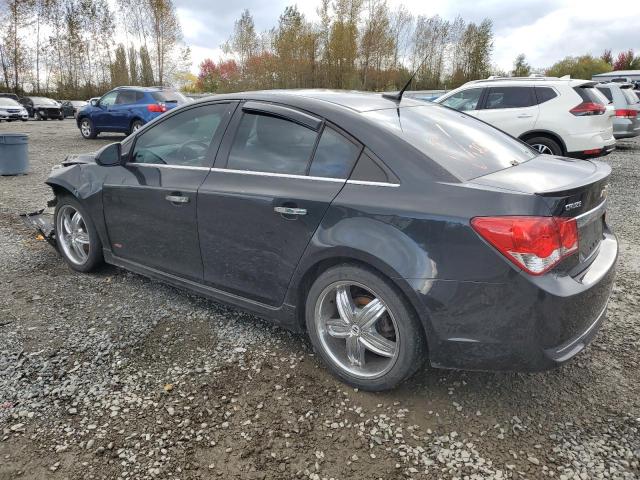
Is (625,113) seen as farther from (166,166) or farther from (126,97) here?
(126,97)

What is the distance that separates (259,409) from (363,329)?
0.68m

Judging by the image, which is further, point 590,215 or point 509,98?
point 509,98

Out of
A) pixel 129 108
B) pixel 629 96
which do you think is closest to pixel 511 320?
pixel 629 96

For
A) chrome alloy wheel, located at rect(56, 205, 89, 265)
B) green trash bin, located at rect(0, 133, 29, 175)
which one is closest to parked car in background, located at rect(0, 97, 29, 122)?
green trash bin, located at rect(0, 133, 29, 175)

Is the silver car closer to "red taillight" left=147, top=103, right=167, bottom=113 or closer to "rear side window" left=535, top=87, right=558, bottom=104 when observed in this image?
"rear side window" left=535, top=87, right=558, bottom=104

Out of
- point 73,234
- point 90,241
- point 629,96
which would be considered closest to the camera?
point 90,241

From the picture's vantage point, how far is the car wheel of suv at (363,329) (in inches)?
92.4

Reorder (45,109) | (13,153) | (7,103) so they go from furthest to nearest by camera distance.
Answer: (45,109)
(7,103)
(13,153)

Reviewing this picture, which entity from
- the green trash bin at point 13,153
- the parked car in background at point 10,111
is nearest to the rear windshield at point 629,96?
the green trash bin at point 13,153

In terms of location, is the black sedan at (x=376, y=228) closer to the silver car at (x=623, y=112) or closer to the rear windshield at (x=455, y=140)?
the rear windshield at (x=455, y=140)

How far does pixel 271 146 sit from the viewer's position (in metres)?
2.89

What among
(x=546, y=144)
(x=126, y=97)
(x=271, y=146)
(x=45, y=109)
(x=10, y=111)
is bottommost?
(x=271, y=146)

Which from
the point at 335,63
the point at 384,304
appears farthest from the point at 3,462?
the point at 335,63

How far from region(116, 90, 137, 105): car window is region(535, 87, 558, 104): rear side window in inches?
447
